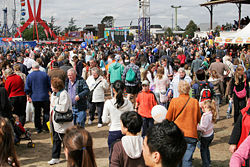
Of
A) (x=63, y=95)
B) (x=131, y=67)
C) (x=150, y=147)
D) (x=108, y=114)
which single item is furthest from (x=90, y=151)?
(x=131, y=67)

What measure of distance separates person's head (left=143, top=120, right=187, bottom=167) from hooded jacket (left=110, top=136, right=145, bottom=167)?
1108mm

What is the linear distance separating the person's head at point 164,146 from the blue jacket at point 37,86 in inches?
223

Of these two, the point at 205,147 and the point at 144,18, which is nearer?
the point at 205,147

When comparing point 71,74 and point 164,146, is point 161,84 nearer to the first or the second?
point 71,74

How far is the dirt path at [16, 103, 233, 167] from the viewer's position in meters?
5.68

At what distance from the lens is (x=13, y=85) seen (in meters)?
6.98

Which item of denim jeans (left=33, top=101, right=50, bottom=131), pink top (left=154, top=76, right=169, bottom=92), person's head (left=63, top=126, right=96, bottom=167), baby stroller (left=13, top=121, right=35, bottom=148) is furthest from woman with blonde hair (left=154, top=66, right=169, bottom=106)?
person's head (left=63, top=126, right=96, bottom=167)

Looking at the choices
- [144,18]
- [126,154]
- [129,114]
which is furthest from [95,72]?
[144,18]

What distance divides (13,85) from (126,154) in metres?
4.92

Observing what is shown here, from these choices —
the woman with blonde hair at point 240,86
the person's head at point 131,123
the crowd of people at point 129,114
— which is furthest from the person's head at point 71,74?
the woman with blonde hair at point 240,86

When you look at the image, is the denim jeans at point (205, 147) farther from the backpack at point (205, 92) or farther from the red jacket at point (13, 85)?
the red jacket at point (13, 85)

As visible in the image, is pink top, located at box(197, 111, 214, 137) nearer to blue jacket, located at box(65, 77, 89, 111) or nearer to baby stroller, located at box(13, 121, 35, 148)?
blue jacket, located at box(65, 77, 89, 111)

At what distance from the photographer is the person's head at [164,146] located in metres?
1.83

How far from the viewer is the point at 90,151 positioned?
2.42m
